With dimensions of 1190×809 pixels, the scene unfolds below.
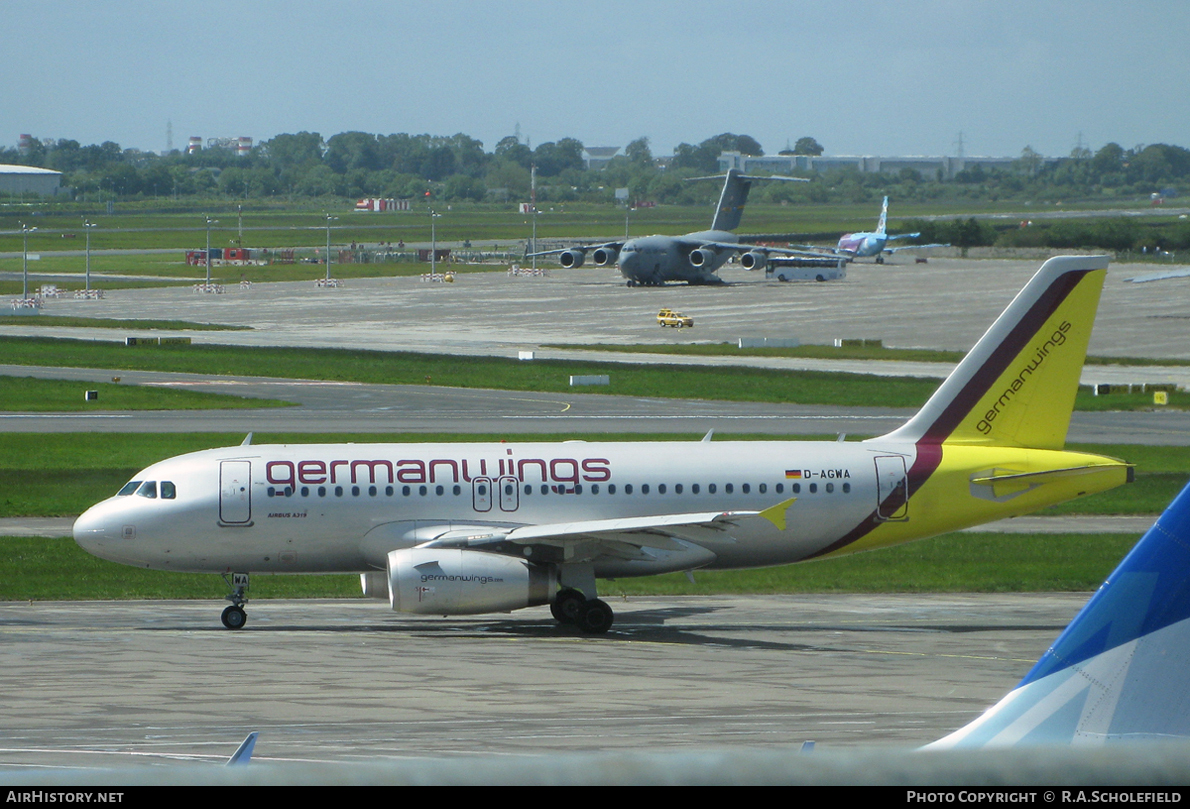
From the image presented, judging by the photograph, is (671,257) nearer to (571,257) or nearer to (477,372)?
(571,257)

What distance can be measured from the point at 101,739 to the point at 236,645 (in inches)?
351

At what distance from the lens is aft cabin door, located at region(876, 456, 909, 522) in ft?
99.2

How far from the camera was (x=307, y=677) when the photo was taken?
2412cm

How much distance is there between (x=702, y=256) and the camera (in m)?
138

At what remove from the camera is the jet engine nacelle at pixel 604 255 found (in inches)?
5669

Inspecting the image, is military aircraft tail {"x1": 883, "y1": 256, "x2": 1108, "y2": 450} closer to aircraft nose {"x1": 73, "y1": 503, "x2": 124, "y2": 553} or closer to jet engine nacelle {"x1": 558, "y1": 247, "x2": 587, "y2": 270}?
aircraft nose {"x1": 73, "y1": 503, "x2": 124, "y2": 553}

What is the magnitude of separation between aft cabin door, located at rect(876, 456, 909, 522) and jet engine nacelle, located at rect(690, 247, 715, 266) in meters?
109

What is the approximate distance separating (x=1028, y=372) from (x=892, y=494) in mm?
4201

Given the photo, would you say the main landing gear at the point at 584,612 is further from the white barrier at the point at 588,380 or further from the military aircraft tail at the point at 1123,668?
the white barrier at the point at 588,380

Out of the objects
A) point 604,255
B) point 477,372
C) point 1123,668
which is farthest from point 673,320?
point 1123,668

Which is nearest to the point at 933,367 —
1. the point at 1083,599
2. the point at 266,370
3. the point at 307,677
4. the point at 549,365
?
the point at 549,365

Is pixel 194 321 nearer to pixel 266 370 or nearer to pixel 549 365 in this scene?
pixel 266 370

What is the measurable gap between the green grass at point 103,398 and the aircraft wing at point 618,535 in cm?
4016

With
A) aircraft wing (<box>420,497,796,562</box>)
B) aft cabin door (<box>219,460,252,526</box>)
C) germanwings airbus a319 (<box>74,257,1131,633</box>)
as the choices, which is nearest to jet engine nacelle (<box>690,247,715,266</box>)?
germanwings airbus a319 (<box>74,257,1131,633</box>)
